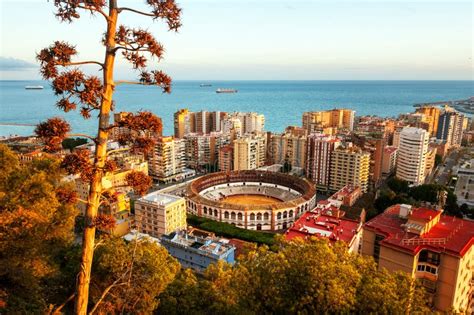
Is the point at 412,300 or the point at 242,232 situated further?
the point at 242,232

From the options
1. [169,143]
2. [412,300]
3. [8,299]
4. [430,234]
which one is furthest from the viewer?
[169,143]

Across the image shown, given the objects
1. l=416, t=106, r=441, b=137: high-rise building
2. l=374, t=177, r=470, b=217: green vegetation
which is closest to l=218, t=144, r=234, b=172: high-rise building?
l=374, t=177, r=470, b=217: green vegetation

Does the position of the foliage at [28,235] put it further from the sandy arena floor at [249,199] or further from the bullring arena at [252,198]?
the sandy arena floor at [249,199]

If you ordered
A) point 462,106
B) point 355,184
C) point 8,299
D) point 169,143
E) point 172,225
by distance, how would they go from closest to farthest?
point 8,299 → point 172,225 → point 355,184 → point 169,143 → point 462,106

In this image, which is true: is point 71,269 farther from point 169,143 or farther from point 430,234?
point 169,143

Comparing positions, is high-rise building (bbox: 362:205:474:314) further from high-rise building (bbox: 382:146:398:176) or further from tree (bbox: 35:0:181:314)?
high-rise building (bbox: 382:146:398:176)

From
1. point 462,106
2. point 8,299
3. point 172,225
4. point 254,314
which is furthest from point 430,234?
point 462,106
